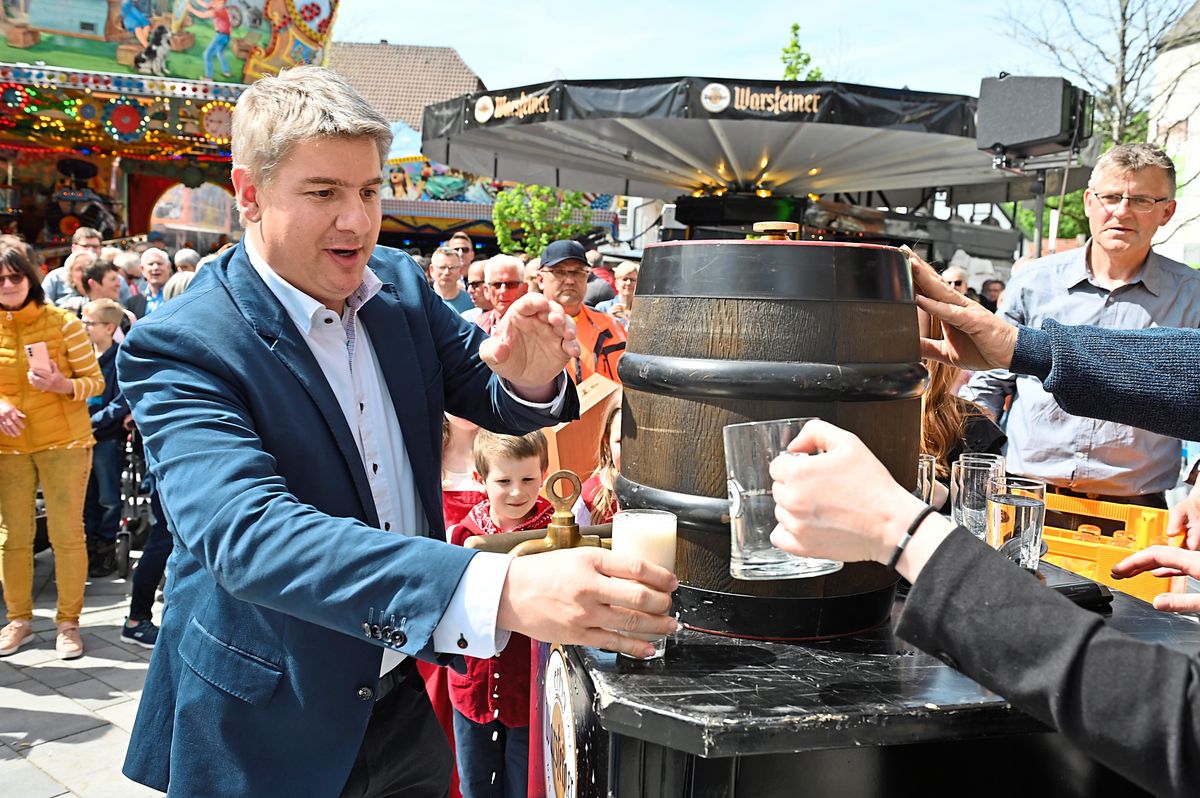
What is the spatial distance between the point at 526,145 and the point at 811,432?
9.52 m

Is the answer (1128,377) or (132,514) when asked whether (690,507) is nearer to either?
(1128,377)

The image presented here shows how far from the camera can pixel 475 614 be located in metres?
1.18

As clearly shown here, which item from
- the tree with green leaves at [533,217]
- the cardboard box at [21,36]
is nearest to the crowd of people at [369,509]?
the cardboard box at [21,36]

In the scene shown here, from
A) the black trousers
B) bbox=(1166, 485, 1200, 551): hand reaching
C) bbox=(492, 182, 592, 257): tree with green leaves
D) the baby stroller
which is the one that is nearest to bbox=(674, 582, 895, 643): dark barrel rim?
→ the black trousers

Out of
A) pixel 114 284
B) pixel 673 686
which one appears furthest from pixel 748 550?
pixel 114 284

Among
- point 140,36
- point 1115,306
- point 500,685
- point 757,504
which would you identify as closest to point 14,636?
point 500,685

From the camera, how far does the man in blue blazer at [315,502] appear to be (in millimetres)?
1189

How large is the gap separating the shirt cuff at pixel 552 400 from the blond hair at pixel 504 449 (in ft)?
3.74

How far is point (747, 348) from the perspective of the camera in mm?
1306

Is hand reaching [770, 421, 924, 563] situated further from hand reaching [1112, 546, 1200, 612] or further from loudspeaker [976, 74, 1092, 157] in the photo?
loudspeaker [976, 74, 1092, 157]

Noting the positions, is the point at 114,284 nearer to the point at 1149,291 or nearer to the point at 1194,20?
the point at 1149,291

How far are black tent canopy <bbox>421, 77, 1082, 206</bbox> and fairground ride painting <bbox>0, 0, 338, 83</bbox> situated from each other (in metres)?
5.20

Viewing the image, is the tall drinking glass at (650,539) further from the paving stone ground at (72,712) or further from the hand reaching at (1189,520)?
the paving stone ground at (72,712)

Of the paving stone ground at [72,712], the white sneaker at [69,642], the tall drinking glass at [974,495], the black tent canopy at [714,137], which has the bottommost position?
the paving stone ground at [72,712]
